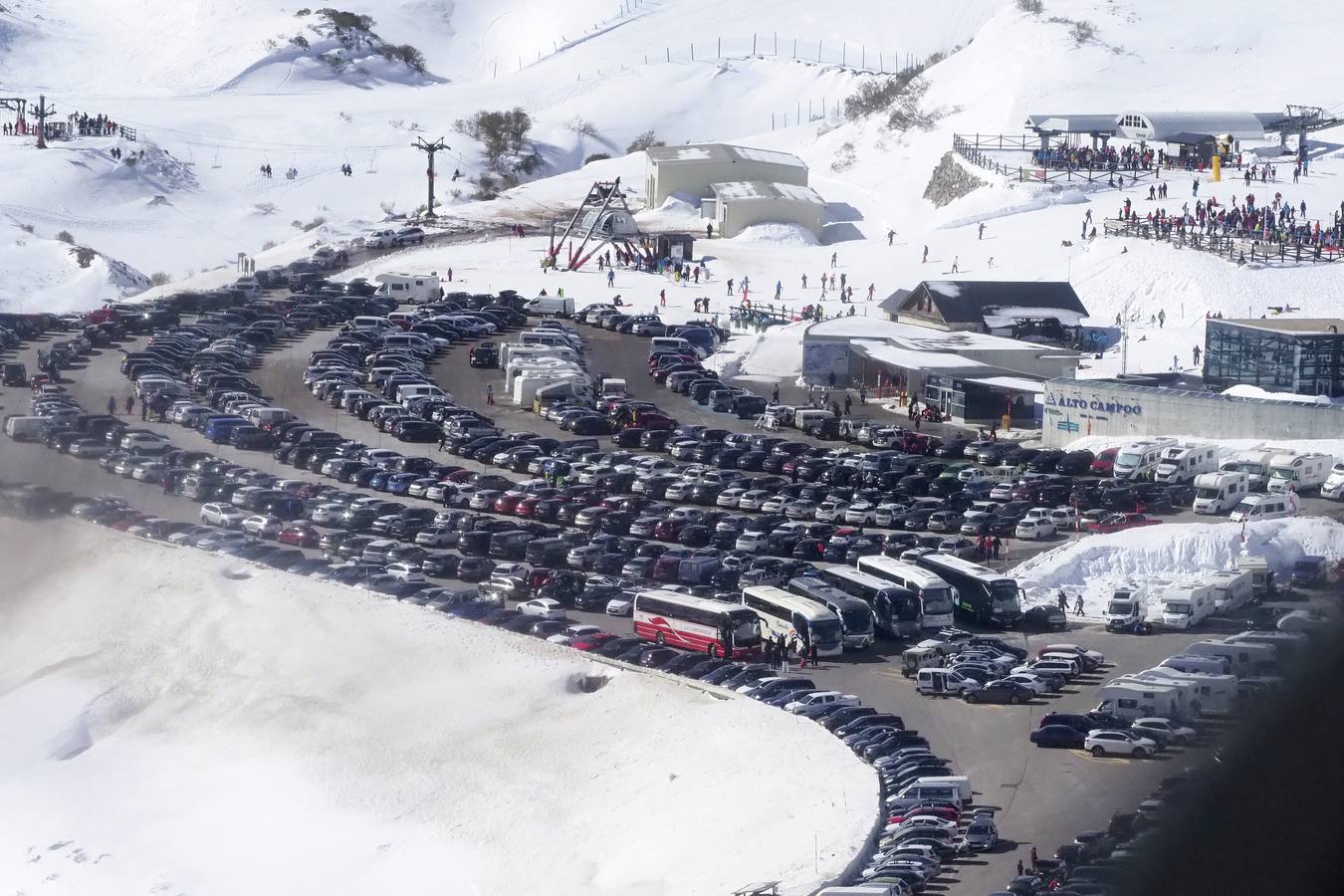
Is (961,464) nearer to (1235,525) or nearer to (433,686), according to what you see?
(1235,525)

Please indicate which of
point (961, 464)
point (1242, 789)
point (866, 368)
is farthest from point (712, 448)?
point (1242, 789)

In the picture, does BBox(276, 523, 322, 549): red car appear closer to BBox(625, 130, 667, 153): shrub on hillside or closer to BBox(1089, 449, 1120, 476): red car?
BBox(1089, 449, 1120, 476): red car

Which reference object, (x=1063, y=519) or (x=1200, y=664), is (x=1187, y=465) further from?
(x=1200, y=664)

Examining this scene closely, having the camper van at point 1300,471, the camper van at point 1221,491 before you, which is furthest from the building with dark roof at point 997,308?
the camper van at point 1221,491

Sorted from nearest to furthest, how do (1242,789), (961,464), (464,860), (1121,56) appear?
(1242,789) < (464,860) < (961,464) < (1121,56)

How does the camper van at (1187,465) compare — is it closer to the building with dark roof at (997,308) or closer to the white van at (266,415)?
the building with dark roof at (997,308)

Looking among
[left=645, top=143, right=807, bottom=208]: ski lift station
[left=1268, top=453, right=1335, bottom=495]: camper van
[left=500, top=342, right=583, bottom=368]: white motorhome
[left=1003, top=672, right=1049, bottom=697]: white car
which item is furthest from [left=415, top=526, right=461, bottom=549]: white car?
[left=645, top=143, right=807, bottom=208]: ski lift station
